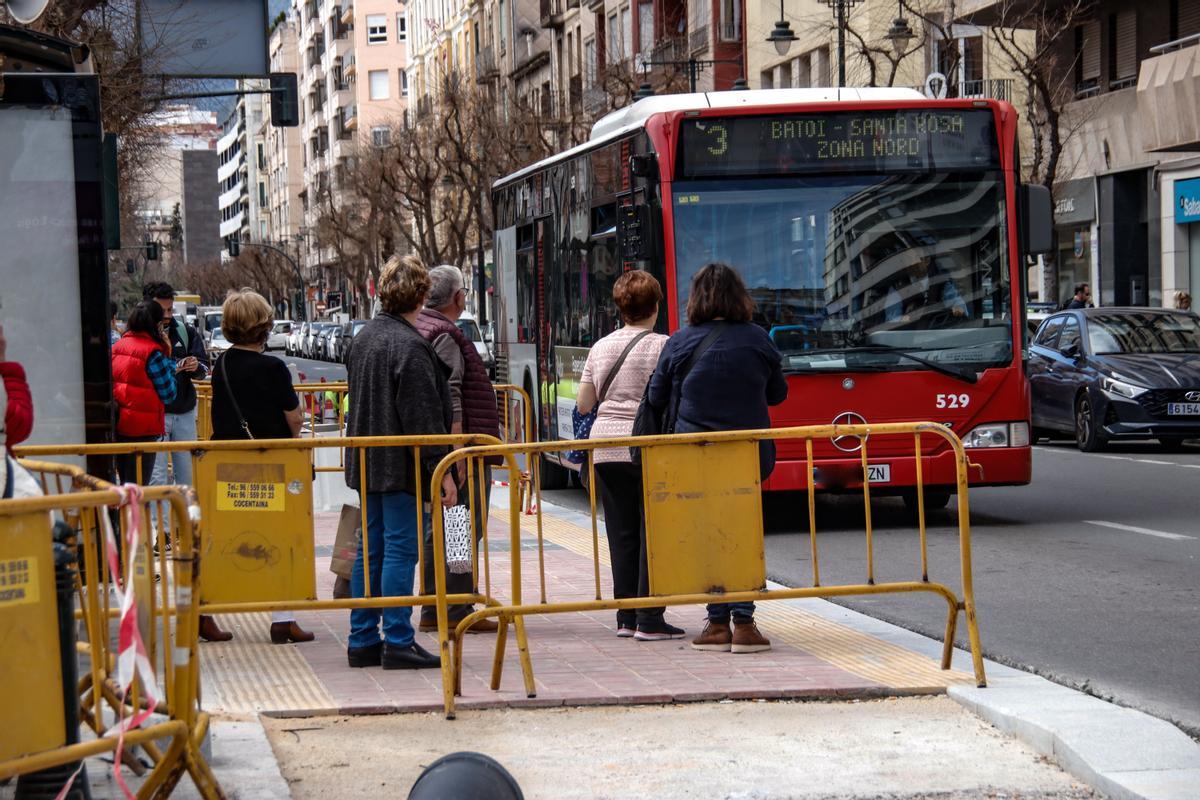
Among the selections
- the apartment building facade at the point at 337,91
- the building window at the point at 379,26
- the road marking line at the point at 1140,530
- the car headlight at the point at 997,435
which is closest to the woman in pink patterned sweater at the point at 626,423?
the car headlight at the point at 997,435

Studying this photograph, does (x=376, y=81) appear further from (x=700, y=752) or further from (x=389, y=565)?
(x=700, y=752)

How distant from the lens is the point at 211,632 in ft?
29.7

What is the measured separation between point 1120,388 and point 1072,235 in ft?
64.1

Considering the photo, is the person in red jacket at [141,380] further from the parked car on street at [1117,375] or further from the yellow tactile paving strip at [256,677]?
the parked car on street at [1117,375]

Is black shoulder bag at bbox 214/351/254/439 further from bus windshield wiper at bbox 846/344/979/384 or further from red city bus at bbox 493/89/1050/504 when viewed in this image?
bus windshield wiper at bbox 846/344/979/384

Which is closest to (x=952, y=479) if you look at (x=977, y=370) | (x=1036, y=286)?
(x=977, y=370)

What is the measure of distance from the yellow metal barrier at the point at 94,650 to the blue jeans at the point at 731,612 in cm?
357

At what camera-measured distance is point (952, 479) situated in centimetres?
1373

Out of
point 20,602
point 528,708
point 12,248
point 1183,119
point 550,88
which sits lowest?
point 528,708

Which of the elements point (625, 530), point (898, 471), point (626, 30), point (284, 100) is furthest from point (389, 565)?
point (626, 30)

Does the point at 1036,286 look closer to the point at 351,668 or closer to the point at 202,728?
the point at 351,668

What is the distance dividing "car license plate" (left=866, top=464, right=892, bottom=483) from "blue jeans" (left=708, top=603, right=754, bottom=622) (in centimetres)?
505

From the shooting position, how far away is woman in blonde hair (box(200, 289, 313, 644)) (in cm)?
890

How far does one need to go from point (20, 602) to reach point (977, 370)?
34.3 feet
